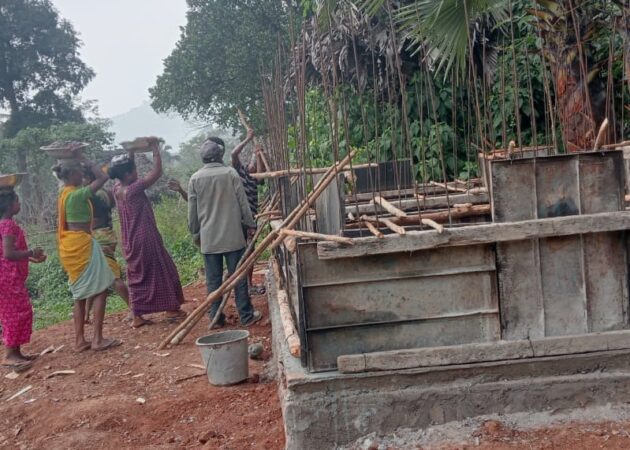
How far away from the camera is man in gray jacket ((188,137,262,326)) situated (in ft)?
19.7

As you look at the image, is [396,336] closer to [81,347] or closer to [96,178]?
[81,347]

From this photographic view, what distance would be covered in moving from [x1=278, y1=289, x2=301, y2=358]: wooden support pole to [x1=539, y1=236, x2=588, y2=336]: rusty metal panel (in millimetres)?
1299

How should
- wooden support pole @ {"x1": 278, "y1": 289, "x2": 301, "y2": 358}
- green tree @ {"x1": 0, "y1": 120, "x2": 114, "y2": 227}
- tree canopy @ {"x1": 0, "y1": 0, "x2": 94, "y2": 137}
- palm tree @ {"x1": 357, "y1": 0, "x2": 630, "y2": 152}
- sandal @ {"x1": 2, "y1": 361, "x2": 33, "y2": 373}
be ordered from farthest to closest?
tree canopy @ {"x1": 0, "y1": 0, "x2": 94, "y2": 137}
green tree @ {"x1": 0, "y1": 120, "x2": 114, "y2": 227}
sandal @ {"x1": 2, "y1": 361, "x2": 33, "y2": 373}
palm tree @ {"x1": 357, "y1": 0, "x2": 630, "y2": 152}
wooden support pole @ {"x1": 278, "y1": 289, "x2": 301, "y2": 358}

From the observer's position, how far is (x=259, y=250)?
197 inches

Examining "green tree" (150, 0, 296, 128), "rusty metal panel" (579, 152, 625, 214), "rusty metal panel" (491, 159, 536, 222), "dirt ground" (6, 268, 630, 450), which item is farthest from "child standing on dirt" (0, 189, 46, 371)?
"green tree" (150, 0, 296, 128)

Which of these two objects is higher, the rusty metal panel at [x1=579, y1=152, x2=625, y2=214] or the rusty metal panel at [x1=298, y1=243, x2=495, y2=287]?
the rusty metal panel at [x1=579, y1=152, x2=625, y2=214]

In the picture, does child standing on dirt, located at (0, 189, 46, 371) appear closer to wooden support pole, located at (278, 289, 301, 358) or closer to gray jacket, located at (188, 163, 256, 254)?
gray jacket, located at (188, 163, 256, 254)

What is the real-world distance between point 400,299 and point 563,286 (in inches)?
33.2

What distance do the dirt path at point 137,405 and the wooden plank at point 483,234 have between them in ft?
3.87

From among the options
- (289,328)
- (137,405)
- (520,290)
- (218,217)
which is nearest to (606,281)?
(520,290)

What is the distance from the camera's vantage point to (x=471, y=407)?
3312mm

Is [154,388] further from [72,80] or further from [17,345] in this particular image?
[72,80]

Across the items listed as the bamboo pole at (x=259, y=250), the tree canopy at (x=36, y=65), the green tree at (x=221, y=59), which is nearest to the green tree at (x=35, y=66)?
the tree canopy at (x=36, y=65)

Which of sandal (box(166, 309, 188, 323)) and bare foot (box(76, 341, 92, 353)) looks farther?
sandal (box(166, 309, 188, 323))
